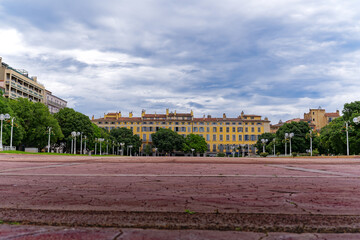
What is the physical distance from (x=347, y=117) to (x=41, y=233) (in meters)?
54.0

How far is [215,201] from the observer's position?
2398mm

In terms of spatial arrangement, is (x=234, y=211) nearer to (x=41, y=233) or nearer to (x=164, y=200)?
(x=164, y=200)

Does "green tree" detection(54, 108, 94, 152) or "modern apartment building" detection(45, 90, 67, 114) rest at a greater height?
"modern apartment building" detection(45, 90, 67, 114)

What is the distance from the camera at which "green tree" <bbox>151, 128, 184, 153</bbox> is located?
3450 inches

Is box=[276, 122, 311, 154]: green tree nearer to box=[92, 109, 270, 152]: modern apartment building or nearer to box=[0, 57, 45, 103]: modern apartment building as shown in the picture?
box=[92, 109, 270, 152]: modern apartment building

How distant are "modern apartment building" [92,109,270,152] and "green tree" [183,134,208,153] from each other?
621 centimetres

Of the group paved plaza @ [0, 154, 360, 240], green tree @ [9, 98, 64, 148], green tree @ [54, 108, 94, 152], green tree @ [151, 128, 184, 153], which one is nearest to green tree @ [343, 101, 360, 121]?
green tree @ [9, 98, 64, 148]

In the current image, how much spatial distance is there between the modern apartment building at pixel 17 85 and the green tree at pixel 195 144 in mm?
44245

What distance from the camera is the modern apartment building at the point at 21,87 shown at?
214 feet

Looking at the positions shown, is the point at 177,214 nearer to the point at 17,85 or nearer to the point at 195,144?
the point at 17,85

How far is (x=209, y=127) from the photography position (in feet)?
332

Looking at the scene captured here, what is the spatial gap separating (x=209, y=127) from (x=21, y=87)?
58.4 m

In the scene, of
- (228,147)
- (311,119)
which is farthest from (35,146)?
(311,119)

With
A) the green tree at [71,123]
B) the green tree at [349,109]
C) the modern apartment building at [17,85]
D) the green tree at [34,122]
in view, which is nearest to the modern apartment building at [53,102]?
the modern apartment building at [17,85]
